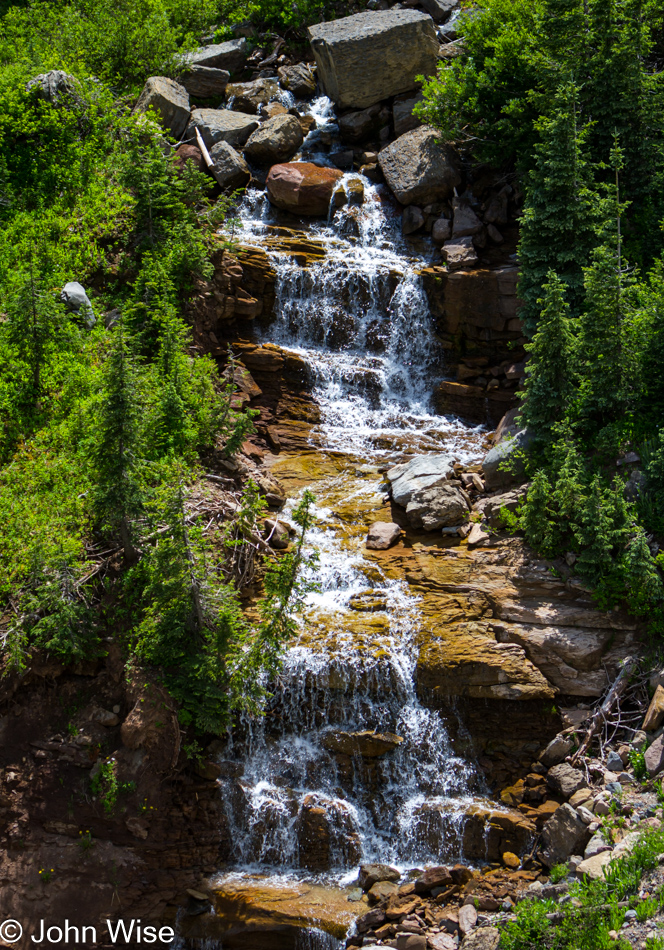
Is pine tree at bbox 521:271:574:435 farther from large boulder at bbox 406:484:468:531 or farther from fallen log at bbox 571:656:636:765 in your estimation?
fallen log at bbox 571:656:636:765

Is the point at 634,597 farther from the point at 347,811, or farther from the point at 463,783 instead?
the point at 347,811

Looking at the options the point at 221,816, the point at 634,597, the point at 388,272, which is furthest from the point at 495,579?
the point at 388,272

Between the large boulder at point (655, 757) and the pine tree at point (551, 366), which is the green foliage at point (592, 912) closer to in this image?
the large boulder at point (655, 757)

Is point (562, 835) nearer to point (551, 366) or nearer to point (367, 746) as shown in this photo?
point (367, 746)

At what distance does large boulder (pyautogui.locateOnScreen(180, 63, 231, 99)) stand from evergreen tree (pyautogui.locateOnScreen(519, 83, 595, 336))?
1289 cm

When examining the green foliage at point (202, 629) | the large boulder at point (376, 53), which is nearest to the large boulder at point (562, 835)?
the green foliage at point (202, 629)

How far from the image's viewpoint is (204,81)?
912 inches

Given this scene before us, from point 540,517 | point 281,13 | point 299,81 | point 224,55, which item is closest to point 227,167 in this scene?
point 299,81

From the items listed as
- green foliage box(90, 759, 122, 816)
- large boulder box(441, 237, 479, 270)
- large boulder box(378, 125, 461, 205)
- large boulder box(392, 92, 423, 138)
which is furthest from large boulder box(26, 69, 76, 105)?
green foliage box(90, 759, 122, 816)

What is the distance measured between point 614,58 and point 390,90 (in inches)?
327

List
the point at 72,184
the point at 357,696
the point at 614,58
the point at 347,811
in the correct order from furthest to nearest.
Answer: the point at 72,184
the point at 614,58
the point at 357,696
the point at 347,811

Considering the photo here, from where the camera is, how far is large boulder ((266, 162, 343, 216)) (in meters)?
18.9

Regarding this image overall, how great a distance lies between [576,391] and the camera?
12047mm

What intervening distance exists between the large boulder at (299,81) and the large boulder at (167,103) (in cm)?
436
